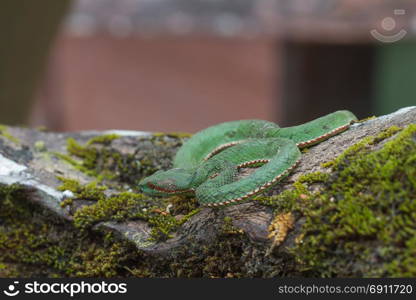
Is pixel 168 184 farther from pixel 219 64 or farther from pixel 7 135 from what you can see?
pixel 219 64

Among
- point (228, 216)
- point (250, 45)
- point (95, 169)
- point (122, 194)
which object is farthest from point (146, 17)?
point (228, 216)

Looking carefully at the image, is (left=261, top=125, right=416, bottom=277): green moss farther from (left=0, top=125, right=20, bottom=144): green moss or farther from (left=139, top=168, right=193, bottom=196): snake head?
(left=0, top=125, right=20, bottom=144): green moss

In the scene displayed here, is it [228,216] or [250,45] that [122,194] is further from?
[250,45]

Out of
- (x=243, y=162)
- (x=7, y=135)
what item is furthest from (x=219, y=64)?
(x=243, y=162)

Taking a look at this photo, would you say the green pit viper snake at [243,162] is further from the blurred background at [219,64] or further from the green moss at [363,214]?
the blurred background at [219,64]

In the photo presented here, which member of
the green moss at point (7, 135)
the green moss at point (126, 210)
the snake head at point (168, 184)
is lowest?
the green moss at point (126, 210)

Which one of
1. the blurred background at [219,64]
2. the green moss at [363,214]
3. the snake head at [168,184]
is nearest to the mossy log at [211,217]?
the green moss at [363,214]
